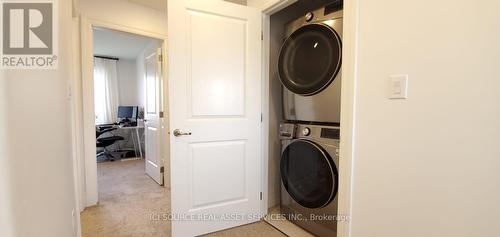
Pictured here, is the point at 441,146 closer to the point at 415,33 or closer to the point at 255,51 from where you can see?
the point at 415,33

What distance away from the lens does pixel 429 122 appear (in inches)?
37.1

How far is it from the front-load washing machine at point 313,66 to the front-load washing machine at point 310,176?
12cm

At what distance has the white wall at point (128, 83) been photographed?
17.1 ft

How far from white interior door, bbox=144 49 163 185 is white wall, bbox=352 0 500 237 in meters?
2.41

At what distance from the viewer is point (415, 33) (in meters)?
0.97

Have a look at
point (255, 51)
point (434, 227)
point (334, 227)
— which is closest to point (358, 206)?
point (434, 227)

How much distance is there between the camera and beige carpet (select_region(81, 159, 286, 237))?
1.85 metres

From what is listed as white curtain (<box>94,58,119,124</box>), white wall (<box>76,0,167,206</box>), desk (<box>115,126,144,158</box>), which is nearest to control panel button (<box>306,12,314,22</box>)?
white wall (<box>76,0,167,206</box>)

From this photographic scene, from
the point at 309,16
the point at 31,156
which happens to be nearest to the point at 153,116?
the point at 309,16

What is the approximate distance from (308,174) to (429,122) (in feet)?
3.20

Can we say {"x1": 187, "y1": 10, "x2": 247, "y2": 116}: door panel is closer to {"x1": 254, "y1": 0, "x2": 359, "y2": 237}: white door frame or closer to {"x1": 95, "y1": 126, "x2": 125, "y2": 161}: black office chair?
{"x1": 254, "y1": 0, "x2": 359, "y2": 237}: white door frame

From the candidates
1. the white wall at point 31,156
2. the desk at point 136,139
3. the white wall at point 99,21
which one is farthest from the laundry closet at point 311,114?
the desk at point 136,139

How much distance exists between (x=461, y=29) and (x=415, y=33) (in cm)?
15

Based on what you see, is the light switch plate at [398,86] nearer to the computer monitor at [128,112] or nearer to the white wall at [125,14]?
the white wall at [125,14]
